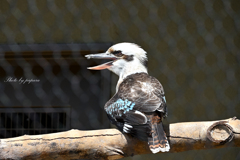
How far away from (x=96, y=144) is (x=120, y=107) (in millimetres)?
116

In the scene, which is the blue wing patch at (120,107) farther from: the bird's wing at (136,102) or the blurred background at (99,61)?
the blurred background at (99,61)

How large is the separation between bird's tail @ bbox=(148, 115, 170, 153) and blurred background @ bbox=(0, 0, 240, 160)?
36.9 inches

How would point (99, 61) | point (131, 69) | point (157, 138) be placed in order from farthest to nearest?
point (99, 61) → point (131, 69) → point (157, 138)

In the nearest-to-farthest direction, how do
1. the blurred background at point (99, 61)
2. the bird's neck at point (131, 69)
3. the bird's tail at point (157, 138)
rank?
the bird's tail at point (157, 138), the bird's neck at point (131, 69), the blurred background at point (99, 61)

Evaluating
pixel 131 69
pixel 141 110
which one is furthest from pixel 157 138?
pixel 131 69

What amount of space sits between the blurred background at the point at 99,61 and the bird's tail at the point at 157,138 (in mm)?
936

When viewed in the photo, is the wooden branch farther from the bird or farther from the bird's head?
the bird's head

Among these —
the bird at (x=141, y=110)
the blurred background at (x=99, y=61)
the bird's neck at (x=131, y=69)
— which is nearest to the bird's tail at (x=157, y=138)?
the bird at (x=141, y=110)

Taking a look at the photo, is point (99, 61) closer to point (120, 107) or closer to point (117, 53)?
point (117, 53)

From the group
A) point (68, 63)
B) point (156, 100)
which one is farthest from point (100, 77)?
point (156, 100)

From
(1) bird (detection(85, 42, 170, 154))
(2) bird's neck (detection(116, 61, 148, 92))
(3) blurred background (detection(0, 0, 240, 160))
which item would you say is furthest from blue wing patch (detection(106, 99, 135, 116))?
(3) blurred background (detection(0, 0, 240, 160))

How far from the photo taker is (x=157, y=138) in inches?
33.5

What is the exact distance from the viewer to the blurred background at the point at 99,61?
1830 mm

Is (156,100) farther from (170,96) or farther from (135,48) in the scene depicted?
(170,96)
